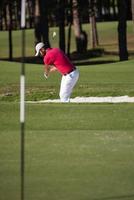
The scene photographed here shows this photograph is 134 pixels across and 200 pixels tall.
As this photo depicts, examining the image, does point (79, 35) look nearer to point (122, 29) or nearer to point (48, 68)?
point (122, 29)

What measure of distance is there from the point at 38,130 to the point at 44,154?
295 centimetres

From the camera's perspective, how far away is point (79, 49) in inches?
2261

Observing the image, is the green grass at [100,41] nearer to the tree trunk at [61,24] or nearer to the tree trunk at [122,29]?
the tree trunk at [61,24]

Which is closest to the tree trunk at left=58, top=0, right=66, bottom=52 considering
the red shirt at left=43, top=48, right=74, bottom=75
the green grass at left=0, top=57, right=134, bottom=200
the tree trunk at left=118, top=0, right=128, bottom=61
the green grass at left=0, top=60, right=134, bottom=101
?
the tree trunk at left=118, top=0, right=128, bottom=61

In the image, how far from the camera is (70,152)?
11383mm

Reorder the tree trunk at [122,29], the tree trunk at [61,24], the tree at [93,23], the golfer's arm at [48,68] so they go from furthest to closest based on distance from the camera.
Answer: the tree at [93,23], the tree trunk at [61,24], the tree trunk at [122,29], the golfer's arm at [48,68]

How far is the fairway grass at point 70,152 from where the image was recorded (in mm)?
8711

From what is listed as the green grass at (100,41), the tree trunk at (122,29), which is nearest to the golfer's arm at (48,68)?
the tree trunk at (122,29)

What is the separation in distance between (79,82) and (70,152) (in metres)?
13.9

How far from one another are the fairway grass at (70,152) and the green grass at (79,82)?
544cm

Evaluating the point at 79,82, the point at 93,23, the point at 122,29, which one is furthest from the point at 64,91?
the point at 93,23

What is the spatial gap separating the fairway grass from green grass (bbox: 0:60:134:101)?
5435 mm

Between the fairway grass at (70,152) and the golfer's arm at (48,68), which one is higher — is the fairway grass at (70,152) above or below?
below

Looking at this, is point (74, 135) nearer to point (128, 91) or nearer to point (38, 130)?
point (38, 130)
